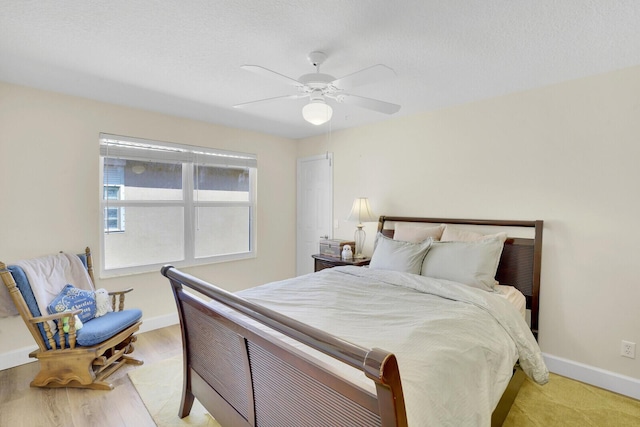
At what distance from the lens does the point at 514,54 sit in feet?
6.95

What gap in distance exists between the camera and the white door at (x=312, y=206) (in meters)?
4.50

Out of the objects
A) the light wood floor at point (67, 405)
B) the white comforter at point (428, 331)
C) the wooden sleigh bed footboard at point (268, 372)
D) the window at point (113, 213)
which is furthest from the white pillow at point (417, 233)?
the window at point (113, 213)

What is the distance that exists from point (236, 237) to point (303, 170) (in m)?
1.44

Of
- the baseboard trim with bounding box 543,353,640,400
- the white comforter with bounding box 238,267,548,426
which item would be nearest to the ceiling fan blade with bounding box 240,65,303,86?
the white comforter with bounding box 238,267,548,426

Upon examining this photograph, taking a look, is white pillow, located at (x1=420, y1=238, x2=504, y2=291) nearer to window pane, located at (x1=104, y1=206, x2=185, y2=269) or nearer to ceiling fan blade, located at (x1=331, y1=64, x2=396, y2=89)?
ceiling fan blade, located at (x1=331, y1=64, x2=396, y2=89)

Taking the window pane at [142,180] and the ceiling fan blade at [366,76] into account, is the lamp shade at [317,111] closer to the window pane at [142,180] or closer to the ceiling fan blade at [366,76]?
the ceiling fan blade at [366,76]

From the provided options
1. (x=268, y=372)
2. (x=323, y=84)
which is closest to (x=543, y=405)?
(x=268, y=372)

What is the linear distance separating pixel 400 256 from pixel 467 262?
1.83 feet

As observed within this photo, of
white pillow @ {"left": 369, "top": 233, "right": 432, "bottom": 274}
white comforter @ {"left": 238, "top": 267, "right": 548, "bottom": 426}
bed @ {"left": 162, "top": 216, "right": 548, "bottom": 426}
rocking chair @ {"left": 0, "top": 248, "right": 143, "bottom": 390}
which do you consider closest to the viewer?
bed @ {"left": 162, "top": 216, "right": 548, "bottom": 426}

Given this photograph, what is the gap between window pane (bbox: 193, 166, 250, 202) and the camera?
3.96m

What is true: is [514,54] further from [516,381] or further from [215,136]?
[215,136]

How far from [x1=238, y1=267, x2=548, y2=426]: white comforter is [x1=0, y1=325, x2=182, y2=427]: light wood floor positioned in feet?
3.57

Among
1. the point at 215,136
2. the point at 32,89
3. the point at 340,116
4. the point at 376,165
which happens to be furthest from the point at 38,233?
the point at 376,165

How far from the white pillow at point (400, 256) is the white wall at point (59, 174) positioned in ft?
7.48
